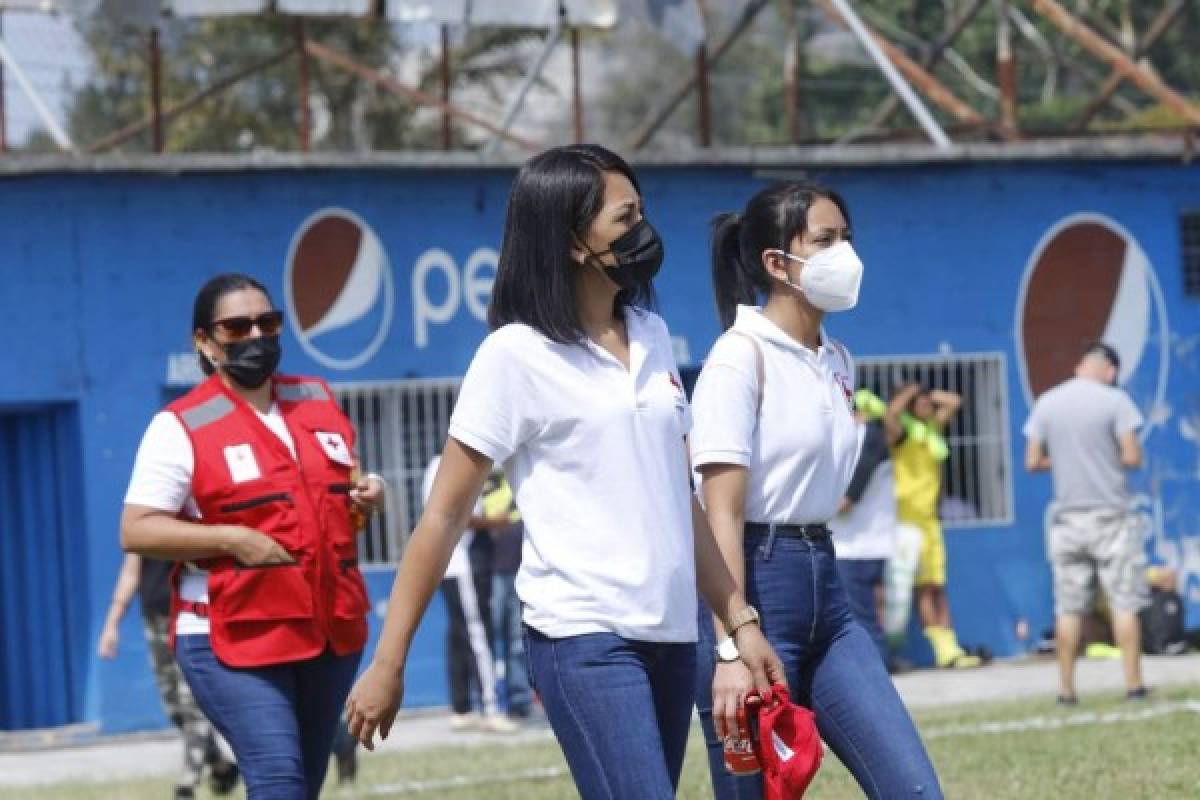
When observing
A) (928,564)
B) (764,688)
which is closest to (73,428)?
(928,564)

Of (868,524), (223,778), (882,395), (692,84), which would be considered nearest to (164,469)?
(223,778)

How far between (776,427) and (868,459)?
9.04 meters

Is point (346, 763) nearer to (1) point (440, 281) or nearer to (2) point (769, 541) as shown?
(2) point (769, 541)

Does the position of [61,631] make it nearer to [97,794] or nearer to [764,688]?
[97,794]

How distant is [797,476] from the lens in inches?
229

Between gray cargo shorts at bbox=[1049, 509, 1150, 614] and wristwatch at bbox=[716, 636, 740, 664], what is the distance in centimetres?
807

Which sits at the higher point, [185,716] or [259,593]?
[259,593]

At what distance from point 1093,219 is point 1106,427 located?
4850mm

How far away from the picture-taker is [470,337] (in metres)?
16.2

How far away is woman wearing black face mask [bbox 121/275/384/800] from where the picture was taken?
6.72 meters

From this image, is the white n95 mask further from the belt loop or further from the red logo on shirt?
the belt loop

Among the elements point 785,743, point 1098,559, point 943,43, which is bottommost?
point 1098,559

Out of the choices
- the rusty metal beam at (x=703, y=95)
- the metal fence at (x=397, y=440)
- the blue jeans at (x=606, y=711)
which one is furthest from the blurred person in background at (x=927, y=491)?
the blue jeans at (x=606, y=711)

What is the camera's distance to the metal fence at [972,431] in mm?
17375
